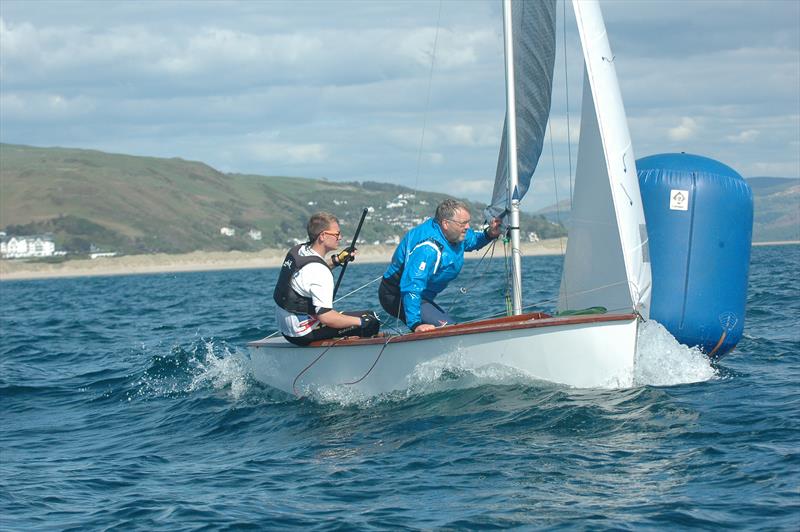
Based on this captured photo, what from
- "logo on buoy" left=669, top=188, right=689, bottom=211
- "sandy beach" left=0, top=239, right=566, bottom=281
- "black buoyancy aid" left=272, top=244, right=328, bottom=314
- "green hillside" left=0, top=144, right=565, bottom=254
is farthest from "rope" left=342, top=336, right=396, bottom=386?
"green hillside" left=0, top=144, right=565, bottom=254

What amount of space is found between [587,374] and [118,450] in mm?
3878

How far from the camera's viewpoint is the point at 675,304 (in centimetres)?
895

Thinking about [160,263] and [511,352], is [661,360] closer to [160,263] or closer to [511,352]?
[511,352]

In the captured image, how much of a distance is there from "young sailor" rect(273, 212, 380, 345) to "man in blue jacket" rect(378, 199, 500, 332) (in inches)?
16.8

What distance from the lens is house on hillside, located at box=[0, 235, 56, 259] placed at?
104125mm

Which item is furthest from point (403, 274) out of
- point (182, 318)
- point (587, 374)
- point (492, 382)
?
point (182, 318)

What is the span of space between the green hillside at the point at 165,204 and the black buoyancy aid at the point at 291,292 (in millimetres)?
107720

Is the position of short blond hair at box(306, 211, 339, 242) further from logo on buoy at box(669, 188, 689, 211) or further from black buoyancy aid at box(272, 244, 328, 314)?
logo on buoy at box(669, 188, 689, 211)

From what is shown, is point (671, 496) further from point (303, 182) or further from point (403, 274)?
point (303, 182)

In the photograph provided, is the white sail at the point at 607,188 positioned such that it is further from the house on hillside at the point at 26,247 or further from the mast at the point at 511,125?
the house on hillside at the point at 26,247

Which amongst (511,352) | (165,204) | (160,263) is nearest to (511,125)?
(511,352)

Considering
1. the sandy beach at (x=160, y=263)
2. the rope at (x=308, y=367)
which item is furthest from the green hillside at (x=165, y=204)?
the rope at (x=308, y=367)

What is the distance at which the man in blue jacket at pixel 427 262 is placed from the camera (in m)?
8.68

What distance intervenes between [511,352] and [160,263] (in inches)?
3829
